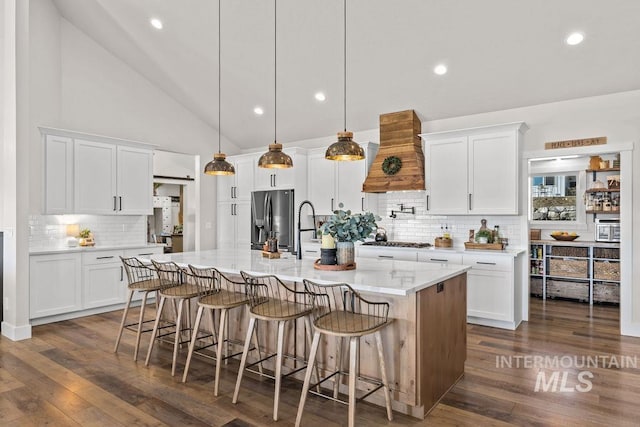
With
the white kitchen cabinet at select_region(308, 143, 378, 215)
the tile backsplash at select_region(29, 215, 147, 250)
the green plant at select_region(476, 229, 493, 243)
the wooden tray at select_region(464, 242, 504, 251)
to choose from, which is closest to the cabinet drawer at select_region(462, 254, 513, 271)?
the wooden tray at select_region(464, 242, 504, 251)

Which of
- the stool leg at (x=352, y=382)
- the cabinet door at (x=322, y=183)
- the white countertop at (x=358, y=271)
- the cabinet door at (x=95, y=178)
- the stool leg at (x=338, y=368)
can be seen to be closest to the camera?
the stool leg at (x=352, y=382)

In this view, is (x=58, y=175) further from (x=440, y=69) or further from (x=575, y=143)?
(x=575, y=143)

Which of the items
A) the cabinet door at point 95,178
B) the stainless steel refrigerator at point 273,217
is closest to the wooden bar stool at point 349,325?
the stainless steel refrigerator at point 273,217

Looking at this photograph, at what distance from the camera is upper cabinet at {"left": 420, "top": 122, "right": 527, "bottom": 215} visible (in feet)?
16.4

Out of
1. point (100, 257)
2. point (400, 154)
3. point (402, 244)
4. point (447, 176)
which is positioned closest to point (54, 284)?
point (100, 257)

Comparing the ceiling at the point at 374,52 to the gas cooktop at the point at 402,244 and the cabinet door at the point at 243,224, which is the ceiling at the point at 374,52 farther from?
the gas cooktop at the point at 402,244

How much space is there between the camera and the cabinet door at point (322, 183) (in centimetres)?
648

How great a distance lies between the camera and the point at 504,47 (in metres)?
4.39

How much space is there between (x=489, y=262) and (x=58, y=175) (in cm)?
552

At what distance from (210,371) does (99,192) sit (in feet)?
11.4

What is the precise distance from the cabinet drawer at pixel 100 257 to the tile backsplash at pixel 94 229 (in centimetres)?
47

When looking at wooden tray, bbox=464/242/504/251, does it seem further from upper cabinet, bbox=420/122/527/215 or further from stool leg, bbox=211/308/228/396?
stool leg, bbox=211/308/228/396

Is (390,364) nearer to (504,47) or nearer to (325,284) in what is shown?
(325,284)

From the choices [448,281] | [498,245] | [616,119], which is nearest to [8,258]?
[448,281]
